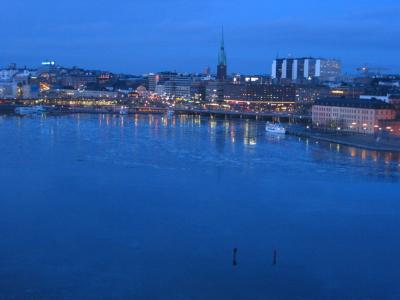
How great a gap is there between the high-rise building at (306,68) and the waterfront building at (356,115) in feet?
73.1

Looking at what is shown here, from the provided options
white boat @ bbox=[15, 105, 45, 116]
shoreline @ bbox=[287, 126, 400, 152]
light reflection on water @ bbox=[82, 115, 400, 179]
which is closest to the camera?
light reflection on water @ bbox=[82, 115, 400, 179]

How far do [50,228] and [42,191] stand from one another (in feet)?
4.42

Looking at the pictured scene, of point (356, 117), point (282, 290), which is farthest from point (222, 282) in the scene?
point (356, 117)

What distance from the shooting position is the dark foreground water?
342 cm

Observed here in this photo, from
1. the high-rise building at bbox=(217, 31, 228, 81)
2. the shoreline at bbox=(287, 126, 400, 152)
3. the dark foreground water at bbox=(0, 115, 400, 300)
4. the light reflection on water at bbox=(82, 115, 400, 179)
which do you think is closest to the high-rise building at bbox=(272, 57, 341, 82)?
the high-rise building at bbox=(217, 31, 228, 81)

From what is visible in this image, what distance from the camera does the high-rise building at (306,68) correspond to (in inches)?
1452

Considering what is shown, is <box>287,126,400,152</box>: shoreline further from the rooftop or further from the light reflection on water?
the rooftop

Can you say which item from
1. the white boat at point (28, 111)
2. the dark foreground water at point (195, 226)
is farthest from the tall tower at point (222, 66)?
the dark foreground water at point (195, 226)

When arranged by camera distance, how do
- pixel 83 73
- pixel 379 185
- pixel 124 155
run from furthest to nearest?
1. pixel 83 73
2. pixel 124 155
3. pixel 379 185

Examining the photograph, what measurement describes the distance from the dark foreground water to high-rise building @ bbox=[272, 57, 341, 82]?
2902 centimetres

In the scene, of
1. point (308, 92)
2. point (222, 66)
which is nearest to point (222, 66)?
point (222, 66)

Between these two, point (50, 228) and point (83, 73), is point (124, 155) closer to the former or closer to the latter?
point (50, 228)

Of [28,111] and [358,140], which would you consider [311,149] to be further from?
[28,111]

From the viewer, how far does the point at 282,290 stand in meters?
3.37
